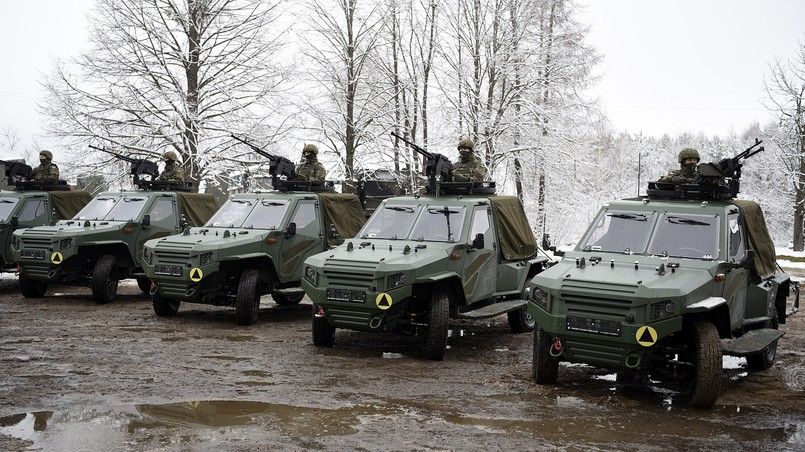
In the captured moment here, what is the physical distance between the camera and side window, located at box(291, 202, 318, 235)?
48.3 ft

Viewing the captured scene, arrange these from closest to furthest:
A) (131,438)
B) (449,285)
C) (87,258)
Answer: (131,438) → (449,285) → (87,258)

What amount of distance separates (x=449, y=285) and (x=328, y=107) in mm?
14139

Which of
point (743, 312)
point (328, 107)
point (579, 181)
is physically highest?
point (328, 107)

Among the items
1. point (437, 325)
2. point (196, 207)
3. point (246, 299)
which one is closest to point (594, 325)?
point (437, 325)

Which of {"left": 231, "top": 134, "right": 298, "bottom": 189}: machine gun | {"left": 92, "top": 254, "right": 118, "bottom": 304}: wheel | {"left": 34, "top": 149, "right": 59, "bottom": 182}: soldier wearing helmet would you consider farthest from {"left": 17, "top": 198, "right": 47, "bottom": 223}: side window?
{"left": 231, "top": 134, "right": 298, "bottom": 189}: machine gun

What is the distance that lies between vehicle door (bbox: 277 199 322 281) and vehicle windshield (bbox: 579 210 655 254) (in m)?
5.93

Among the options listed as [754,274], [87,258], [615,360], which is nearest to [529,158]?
[87,258]

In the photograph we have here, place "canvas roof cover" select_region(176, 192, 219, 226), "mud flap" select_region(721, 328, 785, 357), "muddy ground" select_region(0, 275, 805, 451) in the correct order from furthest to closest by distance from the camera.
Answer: "canvas roof cover" select_region(176, 192, 219, 226), "mud flap" select_region(721, 328, 785, 357), "muddy ground" select_region(0, 275, 805, 451)

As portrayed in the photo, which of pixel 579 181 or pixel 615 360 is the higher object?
pixel 579 181

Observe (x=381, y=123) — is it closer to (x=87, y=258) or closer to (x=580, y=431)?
(x=87, y=258)

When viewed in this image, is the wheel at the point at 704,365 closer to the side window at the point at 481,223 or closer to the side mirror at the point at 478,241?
the side mirror at the point at 478,241

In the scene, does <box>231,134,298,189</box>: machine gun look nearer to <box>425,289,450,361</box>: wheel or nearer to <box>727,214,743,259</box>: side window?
<box>425,289,450,361</box>: wheel

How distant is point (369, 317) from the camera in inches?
418

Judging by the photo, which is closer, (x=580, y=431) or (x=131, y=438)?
(x=131, y=438)
